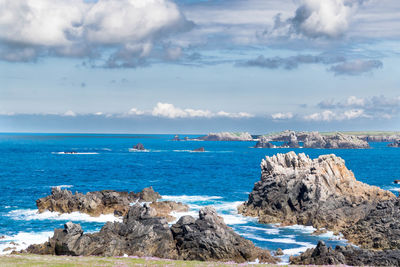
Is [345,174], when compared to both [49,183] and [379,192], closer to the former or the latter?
[379,192]

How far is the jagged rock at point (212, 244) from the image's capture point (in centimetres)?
4316

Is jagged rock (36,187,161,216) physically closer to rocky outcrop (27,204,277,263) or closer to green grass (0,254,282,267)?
rocky outcrop (27,204,277,263)

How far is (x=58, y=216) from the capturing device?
66.6m

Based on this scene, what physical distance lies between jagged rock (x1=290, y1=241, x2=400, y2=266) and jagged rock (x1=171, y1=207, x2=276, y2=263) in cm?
514

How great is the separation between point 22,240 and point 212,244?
80.4 feet

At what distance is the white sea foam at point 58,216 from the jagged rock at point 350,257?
33131mm

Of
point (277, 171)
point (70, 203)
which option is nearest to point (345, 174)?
point (277, 171)

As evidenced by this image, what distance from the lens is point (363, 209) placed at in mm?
60781

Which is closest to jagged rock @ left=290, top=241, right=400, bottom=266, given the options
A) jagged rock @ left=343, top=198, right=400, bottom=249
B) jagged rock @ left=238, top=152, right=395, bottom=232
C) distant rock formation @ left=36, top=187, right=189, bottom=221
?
jagged rock @ left=343, top=198, right=400, bottom=249

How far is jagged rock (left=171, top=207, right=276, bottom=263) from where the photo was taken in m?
43.2

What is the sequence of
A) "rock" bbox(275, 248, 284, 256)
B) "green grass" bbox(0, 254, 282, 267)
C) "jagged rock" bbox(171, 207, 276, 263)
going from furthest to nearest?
"rock" bbox(275, 248, 284, 256) < "jagged rock" bbox(171, 207, 276, 263) < "green grass" bbox(0, 254, 282, 267)

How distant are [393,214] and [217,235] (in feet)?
81.2

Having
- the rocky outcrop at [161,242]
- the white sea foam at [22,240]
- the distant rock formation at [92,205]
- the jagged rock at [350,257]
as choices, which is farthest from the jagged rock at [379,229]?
the white sea foam at [22,240]

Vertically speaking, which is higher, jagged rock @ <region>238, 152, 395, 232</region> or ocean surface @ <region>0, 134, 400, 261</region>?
jagged rock @ <region>238, 152, 395, 232</region>
